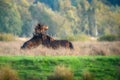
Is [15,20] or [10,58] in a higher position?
[15,20]

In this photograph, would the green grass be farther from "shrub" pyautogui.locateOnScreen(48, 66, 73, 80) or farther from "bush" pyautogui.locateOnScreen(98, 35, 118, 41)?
"bush" pyautogui.locateOnScreen(98, 35, 118, 41)

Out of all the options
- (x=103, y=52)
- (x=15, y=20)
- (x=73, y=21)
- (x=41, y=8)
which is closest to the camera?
(x=103, y=52)

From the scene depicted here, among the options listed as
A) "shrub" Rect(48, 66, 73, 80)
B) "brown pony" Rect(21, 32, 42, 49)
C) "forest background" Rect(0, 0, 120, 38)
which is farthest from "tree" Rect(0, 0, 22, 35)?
"shrub" Rect(48, 66, 73, 80)

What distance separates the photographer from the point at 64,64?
63.2ft

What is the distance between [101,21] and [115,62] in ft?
147

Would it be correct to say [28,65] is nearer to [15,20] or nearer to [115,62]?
[115,62]

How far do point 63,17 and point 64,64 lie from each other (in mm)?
42242

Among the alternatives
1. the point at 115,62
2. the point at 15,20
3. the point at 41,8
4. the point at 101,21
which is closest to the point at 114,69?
the point at 115,62

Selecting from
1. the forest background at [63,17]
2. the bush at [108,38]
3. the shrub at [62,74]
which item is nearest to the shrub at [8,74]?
the shrub at [62,74]

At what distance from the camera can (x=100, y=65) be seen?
19.9 metres

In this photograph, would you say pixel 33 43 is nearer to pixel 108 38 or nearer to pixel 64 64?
pixel 64 64

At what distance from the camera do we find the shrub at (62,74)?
1811cm

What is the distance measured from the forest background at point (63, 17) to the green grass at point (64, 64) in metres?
33.9

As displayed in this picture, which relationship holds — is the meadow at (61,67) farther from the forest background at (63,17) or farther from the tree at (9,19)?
the forest background at (63,17)
